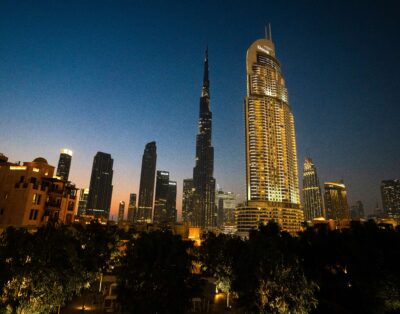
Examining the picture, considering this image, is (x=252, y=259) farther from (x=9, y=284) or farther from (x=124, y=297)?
(x=9, y=284)

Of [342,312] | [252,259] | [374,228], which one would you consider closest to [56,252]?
[252,259]

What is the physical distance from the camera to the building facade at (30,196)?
57000mm

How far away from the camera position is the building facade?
5700cm

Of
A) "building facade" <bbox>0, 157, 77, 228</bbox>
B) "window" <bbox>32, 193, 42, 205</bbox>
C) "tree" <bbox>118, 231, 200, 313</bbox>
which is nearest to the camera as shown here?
"tree" <bbox>118, 231, 200, 313</bbox>

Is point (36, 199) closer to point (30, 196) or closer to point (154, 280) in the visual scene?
point (30, 196)

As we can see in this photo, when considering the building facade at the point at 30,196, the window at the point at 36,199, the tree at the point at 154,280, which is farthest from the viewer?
the window at the point at 36,199

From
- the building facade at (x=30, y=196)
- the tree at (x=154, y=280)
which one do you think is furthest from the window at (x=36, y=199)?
the tree at (x=154, y=280)

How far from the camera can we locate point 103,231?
4572 centimetres

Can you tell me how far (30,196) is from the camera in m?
58.9

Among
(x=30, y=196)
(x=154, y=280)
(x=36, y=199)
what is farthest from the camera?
(x=36, y=199)

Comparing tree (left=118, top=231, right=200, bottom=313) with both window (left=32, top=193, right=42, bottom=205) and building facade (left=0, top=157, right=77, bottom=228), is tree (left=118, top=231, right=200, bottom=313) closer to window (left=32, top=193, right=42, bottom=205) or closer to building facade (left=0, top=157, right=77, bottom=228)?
building facade (left=0, top=157, right=77, bottom=228)

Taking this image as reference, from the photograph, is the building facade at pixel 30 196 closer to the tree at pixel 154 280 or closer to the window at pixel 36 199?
the window at pixel 36 199

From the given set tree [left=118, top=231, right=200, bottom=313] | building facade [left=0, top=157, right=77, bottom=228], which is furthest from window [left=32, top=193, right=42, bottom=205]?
tree [left=118, top=231, right=200, bottom=313]

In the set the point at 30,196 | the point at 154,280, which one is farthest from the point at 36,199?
the point at 154,280
